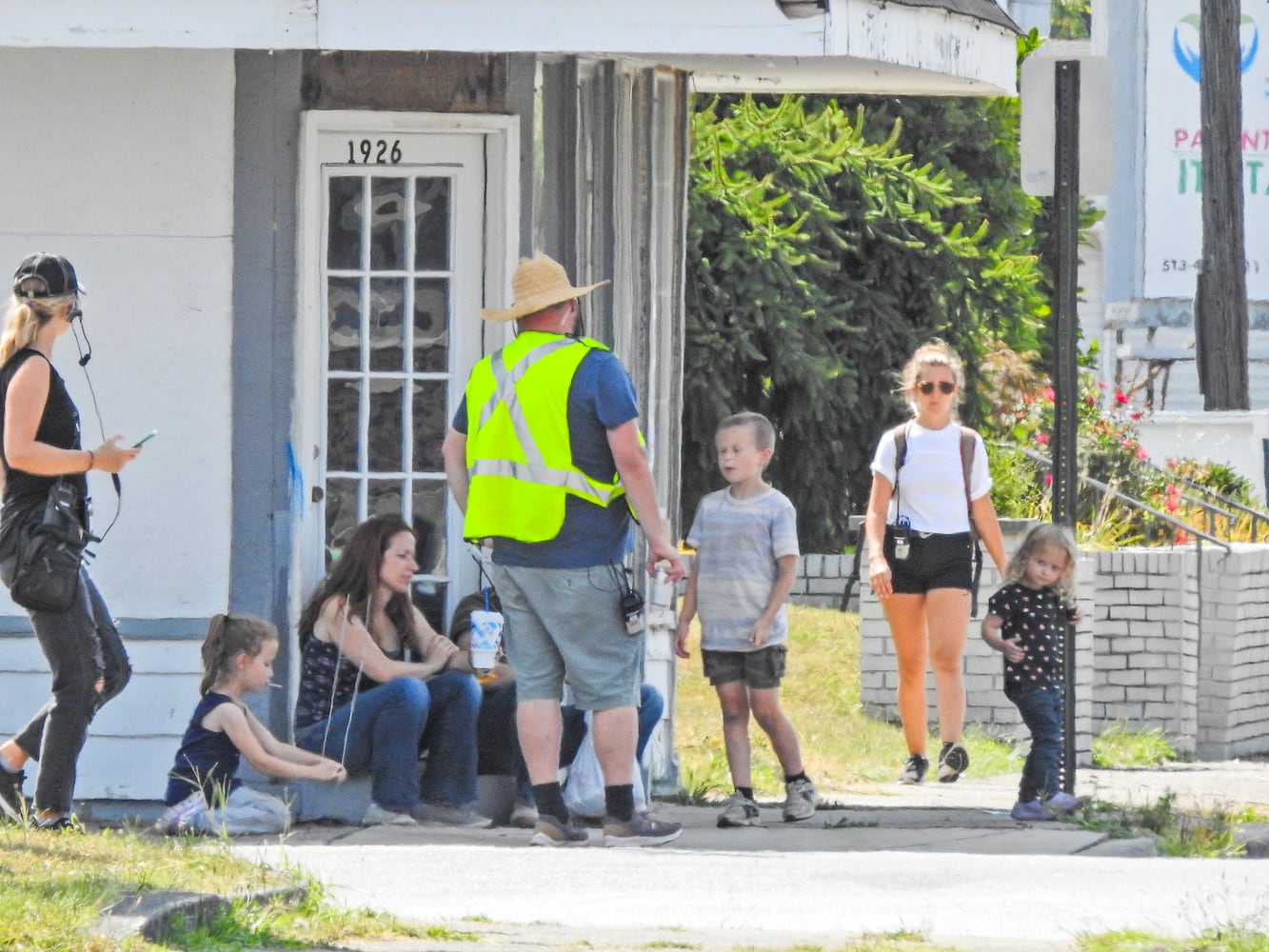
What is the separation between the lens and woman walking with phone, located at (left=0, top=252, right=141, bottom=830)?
7324mm

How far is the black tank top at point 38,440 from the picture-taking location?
7.39m

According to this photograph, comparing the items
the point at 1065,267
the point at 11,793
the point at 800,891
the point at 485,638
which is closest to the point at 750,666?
the point at 485,638

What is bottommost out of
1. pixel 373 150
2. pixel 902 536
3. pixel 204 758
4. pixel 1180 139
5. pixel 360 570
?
pixel 204 758

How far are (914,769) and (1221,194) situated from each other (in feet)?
43.4

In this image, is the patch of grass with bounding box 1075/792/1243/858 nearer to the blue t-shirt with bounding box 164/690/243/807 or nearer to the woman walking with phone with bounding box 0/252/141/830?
the blue t-shirt with bounding box 164/690/243/807

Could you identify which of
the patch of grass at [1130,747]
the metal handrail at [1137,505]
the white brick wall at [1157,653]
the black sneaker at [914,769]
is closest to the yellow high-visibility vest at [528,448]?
the black sneaker at [914,769]

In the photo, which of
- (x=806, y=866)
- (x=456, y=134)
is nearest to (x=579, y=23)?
(x=456, y=134)

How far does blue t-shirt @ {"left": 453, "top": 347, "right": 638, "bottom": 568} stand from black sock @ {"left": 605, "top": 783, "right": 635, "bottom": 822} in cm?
68

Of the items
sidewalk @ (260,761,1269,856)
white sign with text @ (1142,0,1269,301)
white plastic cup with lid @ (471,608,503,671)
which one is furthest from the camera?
white sign with text @ (1142,0,1269,301)

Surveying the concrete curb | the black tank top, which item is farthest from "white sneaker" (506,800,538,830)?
the concrete curb

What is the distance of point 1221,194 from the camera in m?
21.6

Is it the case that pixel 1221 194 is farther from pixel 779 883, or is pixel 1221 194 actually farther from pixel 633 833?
pixel 779 883

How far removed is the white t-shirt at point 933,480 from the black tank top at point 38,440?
3168mm

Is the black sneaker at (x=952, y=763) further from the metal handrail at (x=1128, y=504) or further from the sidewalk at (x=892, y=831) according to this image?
the metal handrail at (x=1128, y=504)
